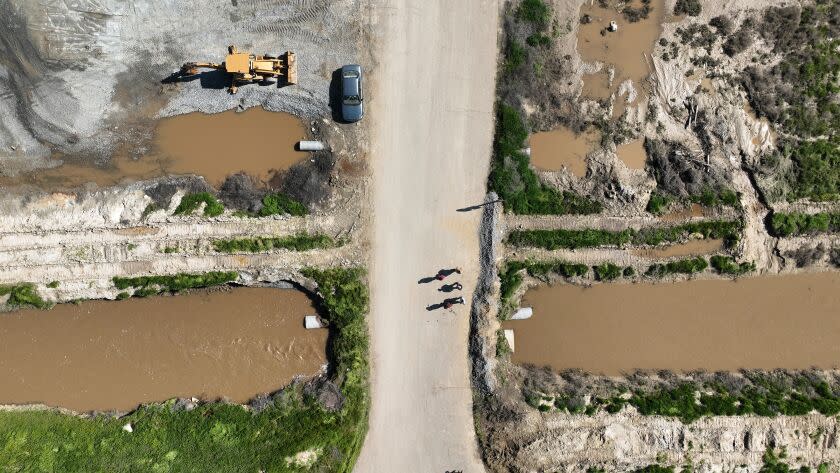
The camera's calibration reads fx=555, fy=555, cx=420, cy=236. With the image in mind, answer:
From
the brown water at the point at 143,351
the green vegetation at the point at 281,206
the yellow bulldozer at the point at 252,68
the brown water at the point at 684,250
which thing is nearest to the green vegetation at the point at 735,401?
the brown water at the point at 684,250

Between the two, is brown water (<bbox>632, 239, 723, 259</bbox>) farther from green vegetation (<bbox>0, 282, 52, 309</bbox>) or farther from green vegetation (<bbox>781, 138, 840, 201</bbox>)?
green vegetation (<bbox>0, 282, 52, 309</bbox>)

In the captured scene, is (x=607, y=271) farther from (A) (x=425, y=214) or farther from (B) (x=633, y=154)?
(A) (x=425, y=214)

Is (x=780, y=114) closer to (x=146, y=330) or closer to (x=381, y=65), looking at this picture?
(x=381, y=65)

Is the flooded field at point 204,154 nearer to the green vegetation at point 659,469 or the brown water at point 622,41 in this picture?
the brown water at point 622,41

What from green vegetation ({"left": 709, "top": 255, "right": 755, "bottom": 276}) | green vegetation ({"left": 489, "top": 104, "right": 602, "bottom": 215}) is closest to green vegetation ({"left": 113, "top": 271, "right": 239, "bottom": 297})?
green vegetation ({"left": 489, "top": 104, "right": 602, "bottom": 215})

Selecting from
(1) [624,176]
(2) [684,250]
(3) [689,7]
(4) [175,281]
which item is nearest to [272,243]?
(4) [175,281]
